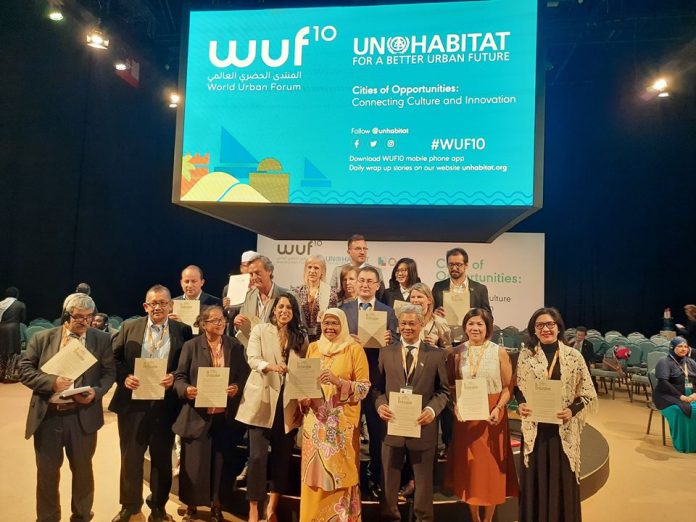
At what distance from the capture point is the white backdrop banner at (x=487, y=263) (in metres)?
10.8

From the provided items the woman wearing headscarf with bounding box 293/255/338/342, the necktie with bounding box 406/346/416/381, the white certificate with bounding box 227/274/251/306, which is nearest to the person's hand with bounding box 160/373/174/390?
the white certificate with bounding box 227/274/251/306

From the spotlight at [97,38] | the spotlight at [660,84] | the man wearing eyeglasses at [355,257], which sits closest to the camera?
the man wearing eyeglasses at [355,257]

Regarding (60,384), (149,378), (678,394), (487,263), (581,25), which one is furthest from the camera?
(487,263)

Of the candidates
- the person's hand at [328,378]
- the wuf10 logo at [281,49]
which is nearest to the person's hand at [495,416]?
the person's hand at [328,378]

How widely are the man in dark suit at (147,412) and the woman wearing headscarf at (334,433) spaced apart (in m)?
0.94

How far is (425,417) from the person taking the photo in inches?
105

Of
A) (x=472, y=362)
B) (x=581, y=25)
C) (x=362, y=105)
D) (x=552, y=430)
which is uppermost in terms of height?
(x=581, y=25)

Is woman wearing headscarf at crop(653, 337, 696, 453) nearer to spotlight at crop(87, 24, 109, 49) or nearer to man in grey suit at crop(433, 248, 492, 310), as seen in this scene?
man in grey suit at crop(433, 248, 492, 310)

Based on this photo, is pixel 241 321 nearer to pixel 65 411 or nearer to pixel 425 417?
pixel 65 411

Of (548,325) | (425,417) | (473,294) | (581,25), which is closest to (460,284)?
(473,294)

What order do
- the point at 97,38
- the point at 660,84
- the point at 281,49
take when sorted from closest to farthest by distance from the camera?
the point at 281,49 → the point at 97,38 → the point at 660,84

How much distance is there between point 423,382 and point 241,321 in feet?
4.36

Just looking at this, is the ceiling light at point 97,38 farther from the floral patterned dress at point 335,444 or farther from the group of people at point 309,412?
the floral patterned dress at point 335,444

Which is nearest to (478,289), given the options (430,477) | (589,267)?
(430,477)
